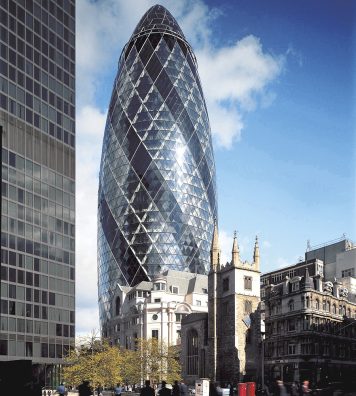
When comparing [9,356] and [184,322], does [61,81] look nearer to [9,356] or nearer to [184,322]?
[9,356]

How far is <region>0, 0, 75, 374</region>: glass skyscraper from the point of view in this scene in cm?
7388

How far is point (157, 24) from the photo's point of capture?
192000 millimetres

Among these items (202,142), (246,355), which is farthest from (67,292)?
(202,142)

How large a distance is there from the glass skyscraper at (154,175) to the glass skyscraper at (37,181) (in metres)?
76.7

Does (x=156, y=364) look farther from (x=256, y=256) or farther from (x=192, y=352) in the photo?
(x=256, y=256)

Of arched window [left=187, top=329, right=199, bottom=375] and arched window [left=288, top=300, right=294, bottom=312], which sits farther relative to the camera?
arched window [left=187, top=329, right=199, bottom=375]

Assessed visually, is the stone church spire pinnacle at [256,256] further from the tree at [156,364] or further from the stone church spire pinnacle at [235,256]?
the tree at [156,364]

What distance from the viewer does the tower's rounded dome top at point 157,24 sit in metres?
190

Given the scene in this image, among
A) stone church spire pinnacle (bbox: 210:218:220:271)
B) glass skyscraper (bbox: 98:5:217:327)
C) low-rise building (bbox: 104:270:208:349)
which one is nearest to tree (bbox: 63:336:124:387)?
stone church spire pinnacle (bbox: 210:218:220:271)

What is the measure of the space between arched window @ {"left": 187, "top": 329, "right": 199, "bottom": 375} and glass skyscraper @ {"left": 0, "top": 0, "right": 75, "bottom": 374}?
35.8 meters

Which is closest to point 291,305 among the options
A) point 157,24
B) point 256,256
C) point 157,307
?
point 256,256

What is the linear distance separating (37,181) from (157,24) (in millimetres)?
121963

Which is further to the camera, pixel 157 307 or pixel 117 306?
pixel 117 306

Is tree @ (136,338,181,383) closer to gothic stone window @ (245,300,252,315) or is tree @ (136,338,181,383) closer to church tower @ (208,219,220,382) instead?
church tower @ (208,219,220,382)
